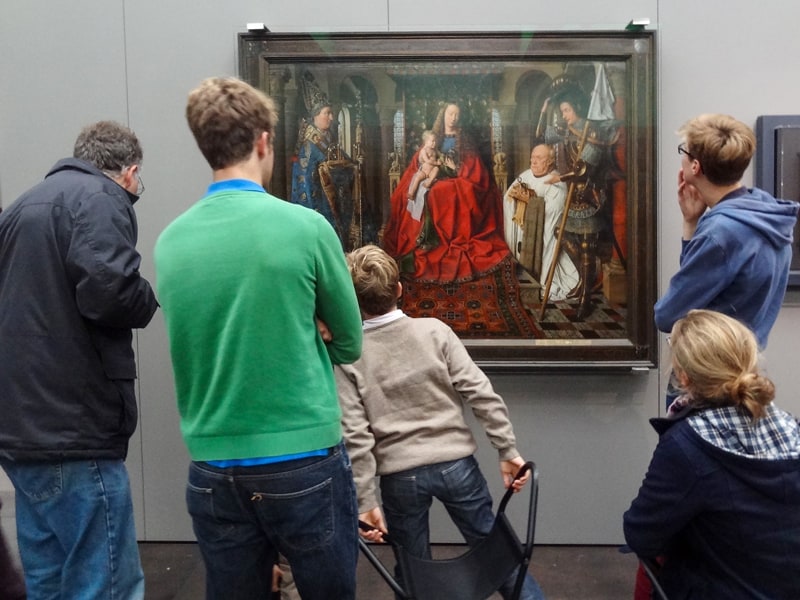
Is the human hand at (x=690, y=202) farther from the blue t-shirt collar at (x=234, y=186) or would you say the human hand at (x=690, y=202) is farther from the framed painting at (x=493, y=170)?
the blue t-shirt collar at (x=234, y=186)

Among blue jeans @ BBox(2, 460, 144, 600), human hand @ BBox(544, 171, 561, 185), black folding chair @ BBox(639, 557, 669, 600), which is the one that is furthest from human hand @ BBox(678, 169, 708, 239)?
blue jeans @ BBox(2, 460, 144, 600)

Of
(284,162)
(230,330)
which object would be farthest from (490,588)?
(284,162)

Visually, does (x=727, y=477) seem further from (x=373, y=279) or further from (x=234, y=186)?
(x=234, y=186)

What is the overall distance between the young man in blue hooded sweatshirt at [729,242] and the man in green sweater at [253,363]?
4.24 ft

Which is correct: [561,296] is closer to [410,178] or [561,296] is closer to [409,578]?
[410,178]

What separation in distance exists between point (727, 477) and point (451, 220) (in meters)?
2.12

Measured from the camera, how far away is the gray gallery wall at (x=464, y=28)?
380cm

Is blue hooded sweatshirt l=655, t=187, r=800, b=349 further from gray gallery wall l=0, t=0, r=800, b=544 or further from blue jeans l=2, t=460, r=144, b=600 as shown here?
blue jeans l=2, t=460, r=144, b=600

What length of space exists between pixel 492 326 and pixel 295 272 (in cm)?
221

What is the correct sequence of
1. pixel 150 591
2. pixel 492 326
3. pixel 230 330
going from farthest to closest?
pixel 492 326 < pixel 150 591 < pixel 230 330

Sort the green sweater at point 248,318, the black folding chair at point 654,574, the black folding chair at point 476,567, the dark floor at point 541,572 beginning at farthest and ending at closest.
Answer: the dark floor at point 541,572 → the black folding chair at point 476,567 → the black folding chair at point 654,574 → the green sweater at point 248,318

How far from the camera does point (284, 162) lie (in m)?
3.85

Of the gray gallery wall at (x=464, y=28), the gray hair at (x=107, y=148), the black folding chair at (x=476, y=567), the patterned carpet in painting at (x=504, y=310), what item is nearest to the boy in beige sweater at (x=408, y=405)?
the black folding chair at (x=476, y=567)

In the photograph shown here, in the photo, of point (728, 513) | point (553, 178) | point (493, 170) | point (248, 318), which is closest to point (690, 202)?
point (553, 178)
